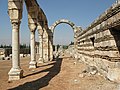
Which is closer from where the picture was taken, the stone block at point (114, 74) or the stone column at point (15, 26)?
the stone block at point (114, 74)

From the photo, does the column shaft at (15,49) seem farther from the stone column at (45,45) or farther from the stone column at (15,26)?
the stone column at (45,45)

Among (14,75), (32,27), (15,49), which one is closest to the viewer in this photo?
(14,75)

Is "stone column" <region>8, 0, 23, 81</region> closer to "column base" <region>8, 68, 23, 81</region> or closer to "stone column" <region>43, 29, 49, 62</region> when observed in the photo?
"column base" <region>8, 68, 23, 81</region>

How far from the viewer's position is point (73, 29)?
27312 mm

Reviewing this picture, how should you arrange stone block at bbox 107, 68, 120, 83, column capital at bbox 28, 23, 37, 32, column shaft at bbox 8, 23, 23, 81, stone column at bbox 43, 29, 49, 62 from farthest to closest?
stone column at bbox 43, 29, 49, 62
column capital at bbox 28, 23, 37, 32
column shaft at bbox 8, 23, 23, 81
stone block at bbox 107, 68, 120, 83

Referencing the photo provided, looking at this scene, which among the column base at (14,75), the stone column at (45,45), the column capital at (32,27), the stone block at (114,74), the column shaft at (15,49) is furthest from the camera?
the stone column at (45,45)

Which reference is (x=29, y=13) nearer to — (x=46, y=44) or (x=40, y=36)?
(x=40, y=36)

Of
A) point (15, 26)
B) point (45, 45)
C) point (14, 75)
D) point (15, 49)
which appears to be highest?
point (15, 26)

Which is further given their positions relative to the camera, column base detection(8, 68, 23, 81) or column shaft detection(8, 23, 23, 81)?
column shaft detection(8, 23, 23, 81)

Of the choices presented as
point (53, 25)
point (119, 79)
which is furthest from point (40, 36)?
point (119, 79)

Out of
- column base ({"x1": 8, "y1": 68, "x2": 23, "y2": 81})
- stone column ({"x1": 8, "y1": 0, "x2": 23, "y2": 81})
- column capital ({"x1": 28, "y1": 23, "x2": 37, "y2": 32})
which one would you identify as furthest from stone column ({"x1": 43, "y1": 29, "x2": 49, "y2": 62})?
column base ({"x1": 8, "y1": 68, "x2": 23, "y2": 81})

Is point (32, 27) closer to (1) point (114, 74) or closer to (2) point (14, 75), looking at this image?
(2) point (14, 75)

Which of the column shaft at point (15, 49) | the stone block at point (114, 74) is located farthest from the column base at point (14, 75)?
the stone block at point (114, 74)

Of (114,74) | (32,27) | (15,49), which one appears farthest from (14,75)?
(32,27)
